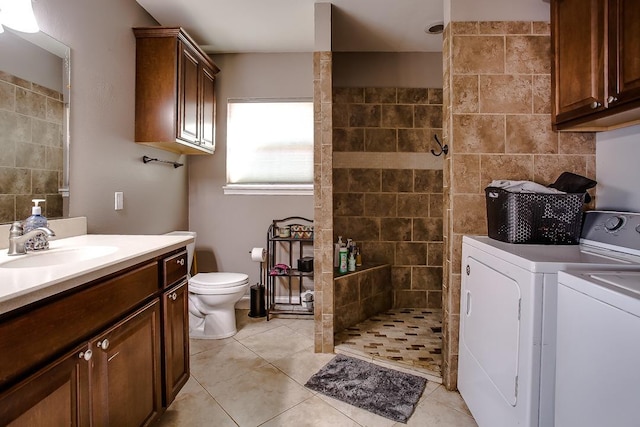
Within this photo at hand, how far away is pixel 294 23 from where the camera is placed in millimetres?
2682

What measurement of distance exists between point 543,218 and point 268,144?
7.89 feet

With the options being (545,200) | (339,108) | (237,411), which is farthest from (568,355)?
(339,108)

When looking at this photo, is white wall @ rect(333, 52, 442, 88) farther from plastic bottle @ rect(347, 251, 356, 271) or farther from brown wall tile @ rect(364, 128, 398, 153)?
plastic bottle @ rect(347, 251, 356, 271)

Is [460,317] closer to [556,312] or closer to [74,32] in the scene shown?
[556,312]

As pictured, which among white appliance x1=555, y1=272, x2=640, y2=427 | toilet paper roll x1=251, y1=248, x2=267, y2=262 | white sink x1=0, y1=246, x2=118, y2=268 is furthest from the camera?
toilet paper roll x1=251, y1=248, x2=267, y2=262

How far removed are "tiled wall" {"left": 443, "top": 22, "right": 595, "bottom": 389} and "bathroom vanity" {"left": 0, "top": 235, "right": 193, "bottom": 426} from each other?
1.54 m

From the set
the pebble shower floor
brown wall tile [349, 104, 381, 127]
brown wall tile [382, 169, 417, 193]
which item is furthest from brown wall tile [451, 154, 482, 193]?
brown wall tile [349, 104, 381, 127]

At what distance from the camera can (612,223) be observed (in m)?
1.48

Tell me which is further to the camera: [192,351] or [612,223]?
[192,351]

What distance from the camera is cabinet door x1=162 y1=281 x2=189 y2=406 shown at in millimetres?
1541

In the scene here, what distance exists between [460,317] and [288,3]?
2.33 metres

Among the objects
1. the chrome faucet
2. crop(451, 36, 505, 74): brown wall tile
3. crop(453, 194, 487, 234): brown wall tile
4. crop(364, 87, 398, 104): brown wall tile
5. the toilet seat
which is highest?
crop(364, 87, 398, 104): brown wall tile

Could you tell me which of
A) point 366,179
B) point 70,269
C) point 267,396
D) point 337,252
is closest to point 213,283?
point 267,396

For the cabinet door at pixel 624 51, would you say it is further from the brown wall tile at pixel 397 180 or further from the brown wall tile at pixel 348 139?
the brown wall tile at pixel 348 139
